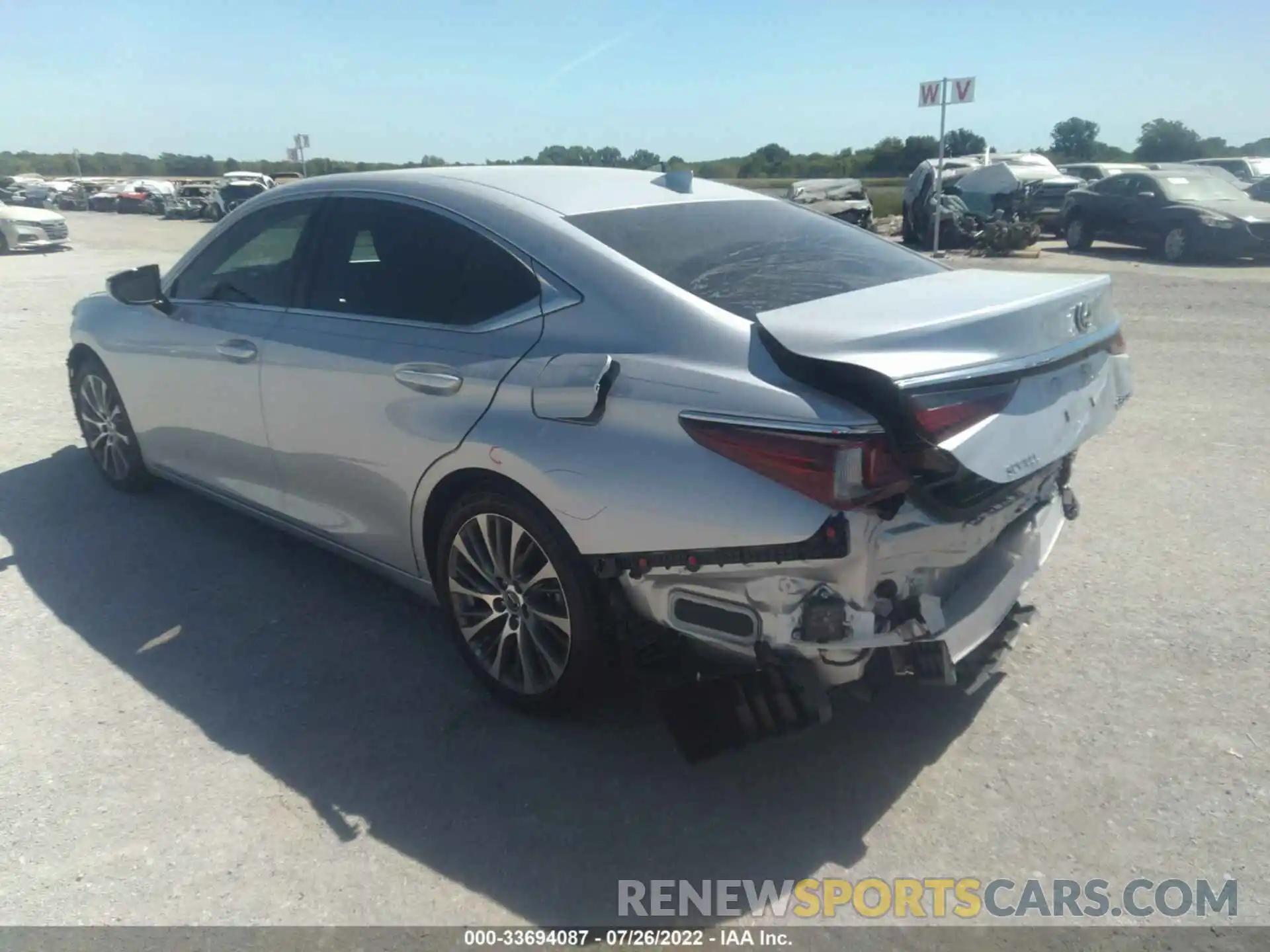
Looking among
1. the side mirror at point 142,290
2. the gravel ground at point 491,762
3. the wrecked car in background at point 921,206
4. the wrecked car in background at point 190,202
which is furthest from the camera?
the wrecked car in background at point 190,202

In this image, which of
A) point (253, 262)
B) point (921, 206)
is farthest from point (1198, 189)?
point (253, 262)

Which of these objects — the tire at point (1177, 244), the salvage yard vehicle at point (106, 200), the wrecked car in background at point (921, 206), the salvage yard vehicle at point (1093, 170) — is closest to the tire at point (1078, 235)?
the tire at point (1177, 244)

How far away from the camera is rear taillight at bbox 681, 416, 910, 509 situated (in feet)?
8.34

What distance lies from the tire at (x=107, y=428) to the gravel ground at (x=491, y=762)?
63 centimetres

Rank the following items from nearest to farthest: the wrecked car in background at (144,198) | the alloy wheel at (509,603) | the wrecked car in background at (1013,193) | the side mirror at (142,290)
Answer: the alloy wheel at (509,603)
the side mirror at (142,290)
the wrecked car in background at (1013,193)
the wrecked car in background at (144,198)

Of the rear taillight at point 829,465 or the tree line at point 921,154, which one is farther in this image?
the tree line at point 921,154

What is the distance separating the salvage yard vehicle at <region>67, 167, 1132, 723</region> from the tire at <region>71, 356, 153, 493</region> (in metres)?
1.23

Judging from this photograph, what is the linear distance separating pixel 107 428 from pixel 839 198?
70.7 ft

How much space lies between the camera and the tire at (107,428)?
18.0 ft

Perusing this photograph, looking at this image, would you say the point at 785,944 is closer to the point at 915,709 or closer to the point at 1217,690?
the point at 915,709

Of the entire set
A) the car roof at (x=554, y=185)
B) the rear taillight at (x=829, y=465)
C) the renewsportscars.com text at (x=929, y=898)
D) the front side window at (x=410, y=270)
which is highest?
the car roof at (x=554, y=185)

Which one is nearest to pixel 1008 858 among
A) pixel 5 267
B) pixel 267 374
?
pixel 267 374

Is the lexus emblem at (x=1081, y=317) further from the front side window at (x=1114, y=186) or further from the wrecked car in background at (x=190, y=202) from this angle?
the wrecked car in background at (x=190, y=202)

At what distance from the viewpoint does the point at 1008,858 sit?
9.16ft
